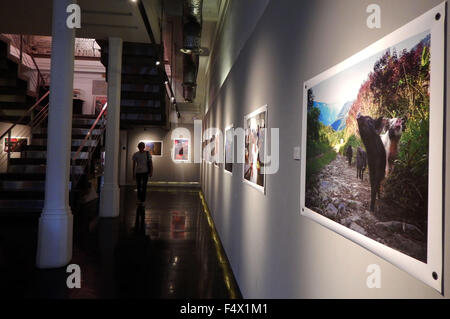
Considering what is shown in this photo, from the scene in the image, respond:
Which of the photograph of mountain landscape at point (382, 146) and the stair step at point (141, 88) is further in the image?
the stair step at point (141, 88)

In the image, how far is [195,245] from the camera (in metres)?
5.28

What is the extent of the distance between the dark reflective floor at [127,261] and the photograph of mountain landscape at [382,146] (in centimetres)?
264

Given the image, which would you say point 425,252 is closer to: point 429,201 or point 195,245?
→ point 429,201

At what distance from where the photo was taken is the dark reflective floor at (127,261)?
341cm

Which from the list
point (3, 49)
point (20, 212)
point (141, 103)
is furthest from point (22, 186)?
point (141, 103)

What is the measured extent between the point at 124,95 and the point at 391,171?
1082cm

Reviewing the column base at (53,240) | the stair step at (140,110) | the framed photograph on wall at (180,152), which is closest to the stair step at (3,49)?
the stair step at (140,110)

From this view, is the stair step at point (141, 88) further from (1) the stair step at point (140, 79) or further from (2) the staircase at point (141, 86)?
(1) the stair step at point (140, 79)

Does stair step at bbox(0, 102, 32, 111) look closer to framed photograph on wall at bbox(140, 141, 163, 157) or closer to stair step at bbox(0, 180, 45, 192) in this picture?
stair step at bbox(0, 180, 45, 192)

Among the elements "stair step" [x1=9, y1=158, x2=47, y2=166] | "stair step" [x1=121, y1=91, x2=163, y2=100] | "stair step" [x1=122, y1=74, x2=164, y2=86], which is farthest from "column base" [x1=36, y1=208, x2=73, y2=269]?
"stair step" [x1=121, y1=91, x2=163, y2=100]

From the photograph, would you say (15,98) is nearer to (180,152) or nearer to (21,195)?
(21,195)

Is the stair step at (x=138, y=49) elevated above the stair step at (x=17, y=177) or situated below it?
above

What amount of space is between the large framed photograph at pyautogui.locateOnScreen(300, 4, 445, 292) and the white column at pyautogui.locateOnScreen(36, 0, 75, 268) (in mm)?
3816
